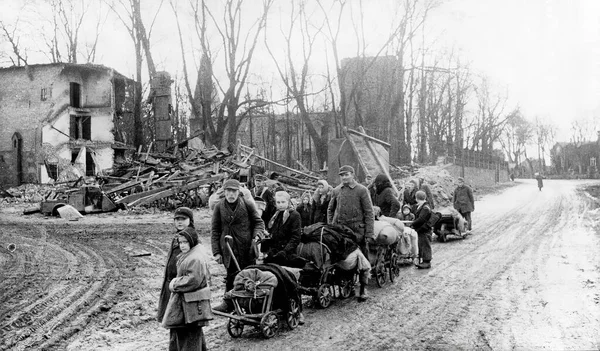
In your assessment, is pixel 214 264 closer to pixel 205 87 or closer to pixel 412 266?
pixel 412 266

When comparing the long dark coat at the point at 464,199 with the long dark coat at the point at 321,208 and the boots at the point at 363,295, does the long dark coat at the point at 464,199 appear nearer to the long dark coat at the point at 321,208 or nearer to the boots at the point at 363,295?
the long dark coat at the point at 321,208

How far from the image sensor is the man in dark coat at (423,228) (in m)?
11.5

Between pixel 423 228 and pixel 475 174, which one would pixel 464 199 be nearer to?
pixel 423 228

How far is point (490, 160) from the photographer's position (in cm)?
5312

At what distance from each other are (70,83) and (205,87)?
1447 centimetres

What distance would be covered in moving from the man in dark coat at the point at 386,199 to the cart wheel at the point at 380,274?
1655mm

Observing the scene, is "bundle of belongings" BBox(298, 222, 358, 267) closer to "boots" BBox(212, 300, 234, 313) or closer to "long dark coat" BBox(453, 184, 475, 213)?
"boots" BBox(212, 300, 234, 313)

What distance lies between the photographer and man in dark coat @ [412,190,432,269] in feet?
37.9

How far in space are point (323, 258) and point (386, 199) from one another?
12.2ft

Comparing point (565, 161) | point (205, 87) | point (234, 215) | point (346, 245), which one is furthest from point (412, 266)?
point (565, 161)

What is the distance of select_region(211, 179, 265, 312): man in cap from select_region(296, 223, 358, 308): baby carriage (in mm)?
793

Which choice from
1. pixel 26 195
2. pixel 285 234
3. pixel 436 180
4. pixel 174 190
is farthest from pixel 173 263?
pixel 26 195

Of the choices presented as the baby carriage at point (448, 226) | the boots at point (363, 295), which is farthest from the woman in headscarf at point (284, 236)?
the baby carriage at point (448, 226)

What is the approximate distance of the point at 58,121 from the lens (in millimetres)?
41750
